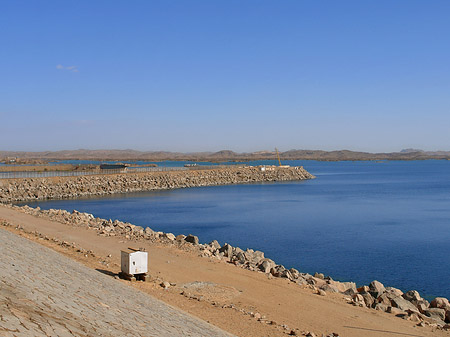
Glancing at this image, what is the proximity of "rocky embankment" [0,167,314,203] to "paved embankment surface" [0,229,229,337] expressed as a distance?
1484 inches

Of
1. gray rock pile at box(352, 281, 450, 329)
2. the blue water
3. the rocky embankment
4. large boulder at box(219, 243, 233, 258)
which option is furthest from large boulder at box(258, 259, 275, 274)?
the rocky embankment

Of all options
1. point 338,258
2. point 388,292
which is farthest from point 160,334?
point 338,258

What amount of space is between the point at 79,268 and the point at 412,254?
17519 millimetres

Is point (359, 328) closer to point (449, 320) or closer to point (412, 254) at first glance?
point (449, 320)

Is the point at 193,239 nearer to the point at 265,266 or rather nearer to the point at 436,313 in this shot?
the point at 265,266

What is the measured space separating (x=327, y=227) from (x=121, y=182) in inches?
1453

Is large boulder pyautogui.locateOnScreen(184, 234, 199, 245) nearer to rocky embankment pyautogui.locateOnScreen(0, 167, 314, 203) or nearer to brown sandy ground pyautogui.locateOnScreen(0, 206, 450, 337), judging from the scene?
brown sandy ground pyautogui.locateOnScreen(0, 206, 450, 337)

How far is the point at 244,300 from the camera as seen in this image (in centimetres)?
1264

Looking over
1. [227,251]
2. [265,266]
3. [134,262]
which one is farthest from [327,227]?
[134,262]

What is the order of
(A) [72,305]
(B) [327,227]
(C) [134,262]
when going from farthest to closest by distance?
(B) [327,227], (C) [134,262], (A) [72,305]

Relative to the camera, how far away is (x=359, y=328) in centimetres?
1127

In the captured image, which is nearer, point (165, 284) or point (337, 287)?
point (165, 284)

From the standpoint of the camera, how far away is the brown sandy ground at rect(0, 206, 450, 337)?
10891 millimetres

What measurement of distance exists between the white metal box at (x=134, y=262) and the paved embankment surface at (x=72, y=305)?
3.20 ft
